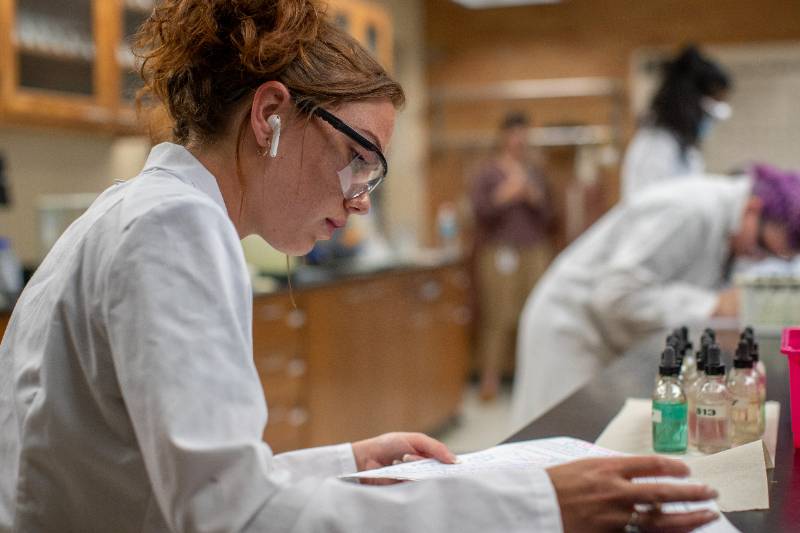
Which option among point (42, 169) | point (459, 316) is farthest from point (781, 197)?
point (459, 316)

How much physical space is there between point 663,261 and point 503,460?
1.59 meters

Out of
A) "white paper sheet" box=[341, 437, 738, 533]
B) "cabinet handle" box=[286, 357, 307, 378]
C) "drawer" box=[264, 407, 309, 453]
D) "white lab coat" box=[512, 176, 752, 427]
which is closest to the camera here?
"white paper sheet" box=[341, 437, 738, 533]

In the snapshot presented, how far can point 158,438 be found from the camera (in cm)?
81

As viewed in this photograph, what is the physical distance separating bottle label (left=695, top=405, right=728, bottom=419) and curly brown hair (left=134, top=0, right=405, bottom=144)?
0.64 m

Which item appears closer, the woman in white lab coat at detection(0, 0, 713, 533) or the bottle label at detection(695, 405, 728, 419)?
the woman in white lab coat at detection(0, 0, 713, 533)

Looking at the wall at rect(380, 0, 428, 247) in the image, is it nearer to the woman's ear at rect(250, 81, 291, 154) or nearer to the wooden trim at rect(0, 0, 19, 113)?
the wooden trim at rect(0, 0, 19, 113)

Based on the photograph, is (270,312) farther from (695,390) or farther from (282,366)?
(695,390)

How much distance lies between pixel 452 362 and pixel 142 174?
14.3 ft

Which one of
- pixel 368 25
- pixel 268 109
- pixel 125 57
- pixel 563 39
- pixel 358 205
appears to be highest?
pixel 563 39

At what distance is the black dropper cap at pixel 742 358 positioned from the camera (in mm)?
1417

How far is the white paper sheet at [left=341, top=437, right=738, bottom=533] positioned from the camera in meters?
1.16

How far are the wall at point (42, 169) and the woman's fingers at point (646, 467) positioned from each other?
3.11m

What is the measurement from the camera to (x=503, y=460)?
122 cm

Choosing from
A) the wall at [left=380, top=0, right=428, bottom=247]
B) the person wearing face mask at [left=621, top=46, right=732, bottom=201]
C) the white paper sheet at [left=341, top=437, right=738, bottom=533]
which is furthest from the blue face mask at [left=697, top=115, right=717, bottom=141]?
the wall at [left=380, top=0, right=428, bottom=247]
